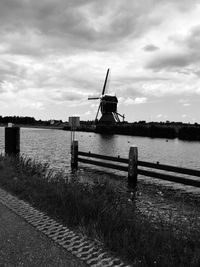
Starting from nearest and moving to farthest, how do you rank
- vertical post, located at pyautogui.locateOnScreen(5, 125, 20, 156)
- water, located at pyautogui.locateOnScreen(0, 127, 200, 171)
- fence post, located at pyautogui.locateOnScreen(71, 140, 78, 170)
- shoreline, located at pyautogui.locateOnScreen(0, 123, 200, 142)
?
vertical post, located at pyautogui.locateOnScreen(5, 125, 20, 156) → fence post, located at pyautogui.locateOnScreen(71, 140, 78, 170) → water, located at pyautogui.locateOnScreen(0, 127, 200, 171) → shoreline, located at pyautogui.locateOnScreen(0, 123, 200, 142)

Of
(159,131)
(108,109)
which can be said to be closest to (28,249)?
(159,131)

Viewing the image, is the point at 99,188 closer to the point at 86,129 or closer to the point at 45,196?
the point at 45,196

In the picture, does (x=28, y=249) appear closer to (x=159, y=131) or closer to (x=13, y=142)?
(x=13, y=142)

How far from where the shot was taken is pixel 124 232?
5.96 m

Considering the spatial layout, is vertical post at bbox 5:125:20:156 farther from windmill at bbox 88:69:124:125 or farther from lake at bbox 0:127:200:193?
windmill at bbox 88:69:124:125

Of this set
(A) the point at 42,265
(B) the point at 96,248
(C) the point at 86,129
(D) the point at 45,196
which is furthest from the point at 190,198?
(C) the point at 86,129

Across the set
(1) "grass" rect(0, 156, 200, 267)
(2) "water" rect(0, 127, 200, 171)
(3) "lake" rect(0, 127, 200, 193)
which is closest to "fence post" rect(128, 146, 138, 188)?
(3) "lake" rect(0, 127, 200, 193)

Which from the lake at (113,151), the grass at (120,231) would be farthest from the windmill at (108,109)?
the grass at (120,231)

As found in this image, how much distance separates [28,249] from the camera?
494 centimetres

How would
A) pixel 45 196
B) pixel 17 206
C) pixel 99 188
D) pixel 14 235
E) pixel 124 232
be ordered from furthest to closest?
pixel 99 188 < pixel 45 196 < pixel 17 206 < pixel 124 232 < pixel 14 235

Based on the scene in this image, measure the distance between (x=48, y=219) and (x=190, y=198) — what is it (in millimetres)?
10380

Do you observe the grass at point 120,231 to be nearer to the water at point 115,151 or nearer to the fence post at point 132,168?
the fence post at point 132,168

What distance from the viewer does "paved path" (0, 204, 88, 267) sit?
452 centimetres

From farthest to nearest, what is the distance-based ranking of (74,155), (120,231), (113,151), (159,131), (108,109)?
(108,109) → (159,131) → (113,151) → (74,155) → (120,231)
